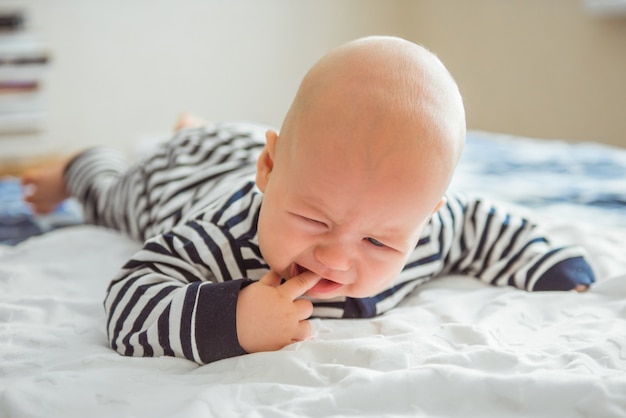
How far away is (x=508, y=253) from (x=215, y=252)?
45cm

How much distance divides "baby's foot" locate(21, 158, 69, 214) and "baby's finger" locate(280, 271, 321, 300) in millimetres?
1013

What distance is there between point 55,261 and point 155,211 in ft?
0.60

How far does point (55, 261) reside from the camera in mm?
1160

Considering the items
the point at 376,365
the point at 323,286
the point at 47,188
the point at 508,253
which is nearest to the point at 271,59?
the point at 47,188

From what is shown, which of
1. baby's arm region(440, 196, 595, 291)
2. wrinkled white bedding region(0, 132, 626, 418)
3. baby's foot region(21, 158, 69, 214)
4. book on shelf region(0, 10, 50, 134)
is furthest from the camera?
book on shelf region(0, 10, 50, 134)

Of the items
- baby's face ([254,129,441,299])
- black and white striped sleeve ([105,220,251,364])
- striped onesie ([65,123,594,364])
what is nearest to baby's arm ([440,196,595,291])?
striped onesie ([65,123,594,364])

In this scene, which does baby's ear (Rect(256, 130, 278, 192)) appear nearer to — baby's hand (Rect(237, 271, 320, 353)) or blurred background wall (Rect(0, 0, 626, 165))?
baby's hand (Rect(237, 271, 320, 353))

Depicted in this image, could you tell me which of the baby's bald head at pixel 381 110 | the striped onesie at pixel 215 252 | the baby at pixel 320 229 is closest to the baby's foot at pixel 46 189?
the striped onesie at pixel 215 252

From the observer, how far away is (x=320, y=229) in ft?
2.50

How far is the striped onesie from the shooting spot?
30.7 inches

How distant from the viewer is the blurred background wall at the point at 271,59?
2.59 metres

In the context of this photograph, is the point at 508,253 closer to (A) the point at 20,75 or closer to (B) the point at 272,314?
(B) the point at 272,314

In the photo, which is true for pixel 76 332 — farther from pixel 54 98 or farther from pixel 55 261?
pixel 54 98

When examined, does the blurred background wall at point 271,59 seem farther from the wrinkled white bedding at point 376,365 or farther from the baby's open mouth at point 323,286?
the baby's open mouth at point 323,286
